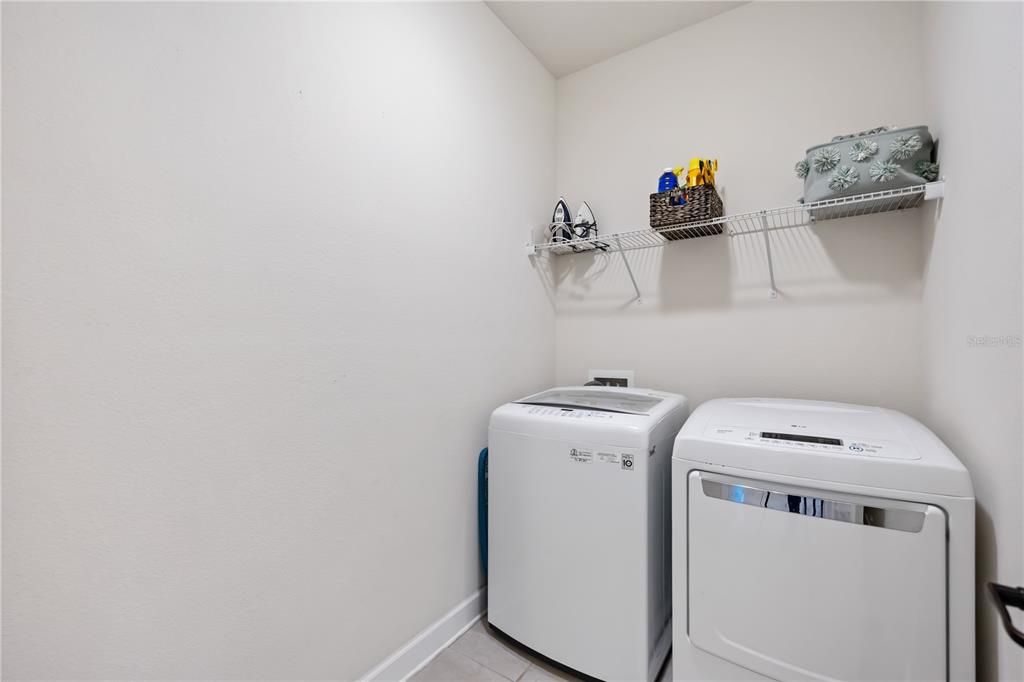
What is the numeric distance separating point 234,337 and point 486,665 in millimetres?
1330

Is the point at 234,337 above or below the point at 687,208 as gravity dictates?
below

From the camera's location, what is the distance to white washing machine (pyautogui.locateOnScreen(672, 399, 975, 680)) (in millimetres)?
928

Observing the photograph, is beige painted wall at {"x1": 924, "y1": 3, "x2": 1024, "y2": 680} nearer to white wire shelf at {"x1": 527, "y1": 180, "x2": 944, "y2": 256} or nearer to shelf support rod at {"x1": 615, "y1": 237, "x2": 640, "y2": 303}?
white wire shelf at {"x1": 527, "y1": 180, "x2": 944, "y2": 256}

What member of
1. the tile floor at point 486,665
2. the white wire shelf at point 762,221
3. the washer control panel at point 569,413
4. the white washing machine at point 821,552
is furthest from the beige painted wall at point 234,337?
the white washing machine at point 821,552

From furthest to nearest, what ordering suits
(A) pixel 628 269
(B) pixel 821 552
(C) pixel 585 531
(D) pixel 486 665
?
(A) pixel 628 269, (D) pixel 486 665, (C) pixel 585 531, (B) pixel 821 552

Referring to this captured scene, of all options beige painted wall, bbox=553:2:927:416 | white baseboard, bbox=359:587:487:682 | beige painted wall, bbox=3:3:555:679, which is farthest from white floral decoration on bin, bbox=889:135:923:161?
white baseboard, bbox=359:587:487:682

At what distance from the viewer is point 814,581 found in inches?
40.5

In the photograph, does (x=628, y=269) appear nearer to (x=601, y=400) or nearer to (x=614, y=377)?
(x=614, y=377)

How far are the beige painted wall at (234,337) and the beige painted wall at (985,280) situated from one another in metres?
1.41

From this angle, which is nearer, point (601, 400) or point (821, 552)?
point (821, 552)

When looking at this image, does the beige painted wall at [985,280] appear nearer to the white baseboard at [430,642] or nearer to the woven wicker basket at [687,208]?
the woven wicker basket at [687,208]

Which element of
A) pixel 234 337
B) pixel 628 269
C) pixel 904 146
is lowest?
pixel 234 337

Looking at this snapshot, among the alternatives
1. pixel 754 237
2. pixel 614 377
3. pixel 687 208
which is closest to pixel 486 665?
pixel 614 377

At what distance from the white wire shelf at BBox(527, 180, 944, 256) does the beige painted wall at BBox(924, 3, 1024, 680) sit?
13 centimetres
